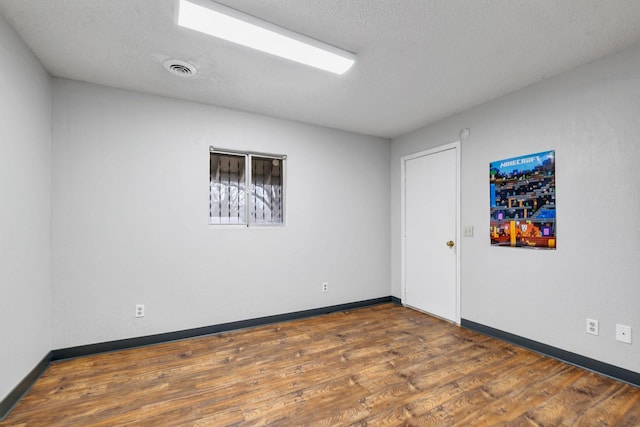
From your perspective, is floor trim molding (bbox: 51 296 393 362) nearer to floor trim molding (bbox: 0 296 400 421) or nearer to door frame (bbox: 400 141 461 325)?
floor trim molding (bbox: 0 296 400 421)

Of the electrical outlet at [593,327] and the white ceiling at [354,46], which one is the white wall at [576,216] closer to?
the electrical outlet at [593,327]

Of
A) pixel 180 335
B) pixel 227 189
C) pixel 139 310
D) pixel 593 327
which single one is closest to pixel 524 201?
pixel 593 327

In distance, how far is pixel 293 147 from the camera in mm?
3723

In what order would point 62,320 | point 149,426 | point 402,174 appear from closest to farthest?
point 149,426 < point 62,320 < point 402,174

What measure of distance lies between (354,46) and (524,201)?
2.16 metres

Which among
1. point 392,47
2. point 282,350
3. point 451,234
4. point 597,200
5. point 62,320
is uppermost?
point 392,47

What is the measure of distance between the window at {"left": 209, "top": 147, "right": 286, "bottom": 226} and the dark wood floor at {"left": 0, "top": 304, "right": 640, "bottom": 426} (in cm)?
138

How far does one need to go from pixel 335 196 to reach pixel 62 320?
3141mm

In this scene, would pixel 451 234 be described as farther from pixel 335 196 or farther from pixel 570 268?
pixel 335 196

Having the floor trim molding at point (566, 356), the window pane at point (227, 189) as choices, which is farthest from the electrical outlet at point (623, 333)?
the window pane at point (227, 189)

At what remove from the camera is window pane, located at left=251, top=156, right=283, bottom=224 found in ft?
11.6

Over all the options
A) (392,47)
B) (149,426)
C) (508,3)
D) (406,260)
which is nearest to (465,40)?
(508,3)

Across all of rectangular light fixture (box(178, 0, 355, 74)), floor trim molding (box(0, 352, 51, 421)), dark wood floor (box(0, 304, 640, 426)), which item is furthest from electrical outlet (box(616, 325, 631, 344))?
floor trim molding (box(0, 352, 51, 421))

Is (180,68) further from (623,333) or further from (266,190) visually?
(623,333)
